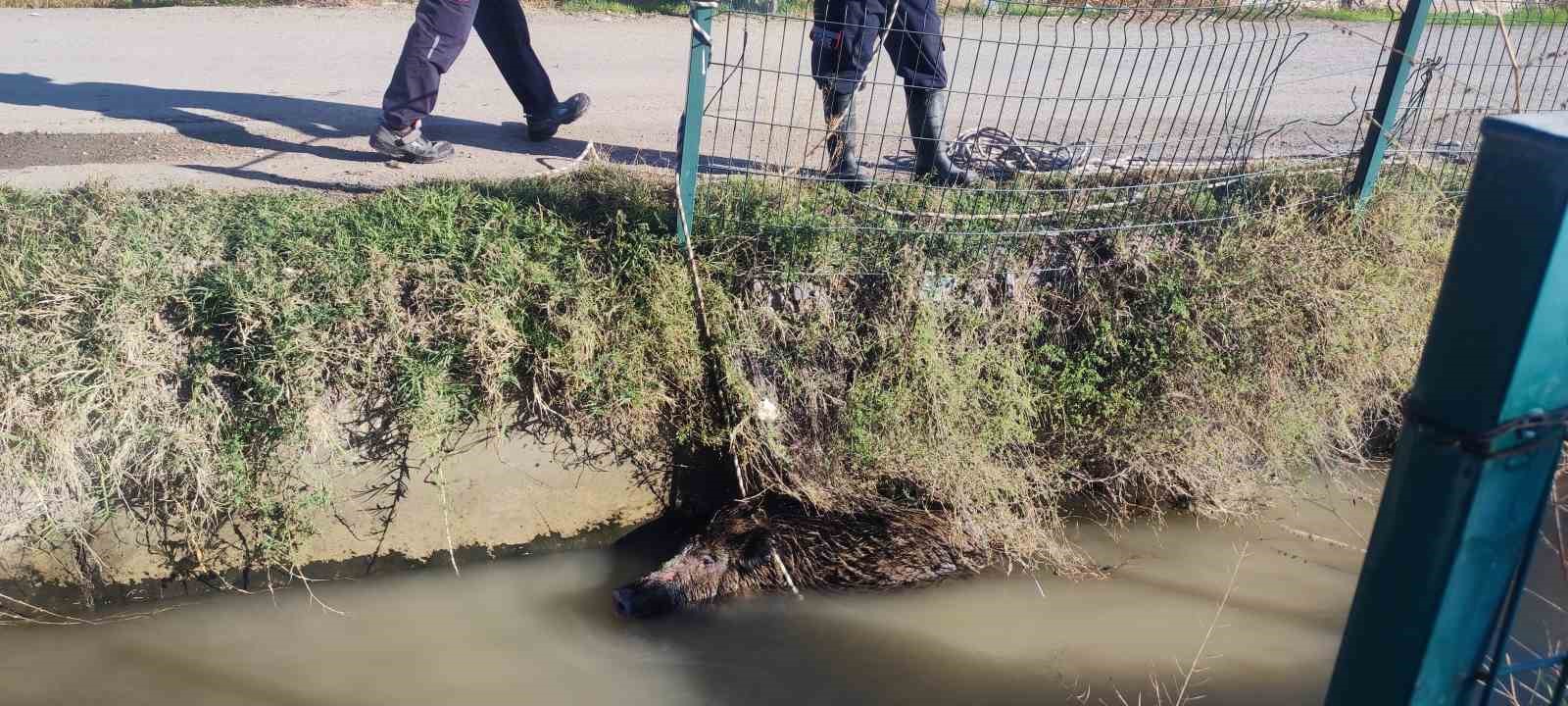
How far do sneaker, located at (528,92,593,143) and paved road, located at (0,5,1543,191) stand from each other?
95mm

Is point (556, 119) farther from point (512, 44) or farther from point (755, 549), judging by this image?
point (755, 549)

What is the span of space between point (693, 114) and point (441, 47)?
5.56ft

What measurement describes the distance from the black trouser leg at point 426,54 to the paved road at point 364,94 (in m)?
0.31

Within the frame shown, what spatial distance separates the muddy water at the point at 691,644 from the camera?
3803 millimetres

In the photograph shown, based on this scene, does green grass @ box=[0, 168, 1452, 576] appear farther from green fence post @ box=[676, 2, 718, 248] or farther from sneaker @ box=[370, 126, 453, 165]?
sneaker @ box=[370, 126, 453, 165]

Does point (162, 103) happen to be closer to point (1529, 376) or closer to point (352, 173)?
point (352, 173)

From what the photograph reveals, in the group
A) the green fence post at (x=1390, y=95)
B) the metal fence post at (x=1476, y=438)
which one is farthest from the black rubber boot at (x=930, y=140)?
the metal fence post at (x=1476, y=438)

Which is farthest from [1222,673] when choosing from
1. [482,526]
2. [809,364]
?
[482,526]

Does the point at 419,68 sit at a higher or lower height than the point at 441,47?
lower

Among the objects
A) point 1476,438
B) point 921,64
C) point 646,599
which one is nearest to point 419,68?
point 921,64

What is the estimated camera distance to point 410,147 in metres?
5.21

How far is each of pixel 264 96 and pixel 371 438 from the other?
3.42 meters

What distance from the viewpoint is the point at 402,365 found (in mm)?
3826

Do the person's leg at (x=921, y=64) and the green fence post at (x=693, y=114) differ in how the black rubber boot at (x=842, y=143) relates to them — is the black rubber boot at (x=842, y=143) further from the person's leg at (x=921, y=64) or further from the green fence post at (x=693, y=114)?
the green fence post at (x=693, y=114)
